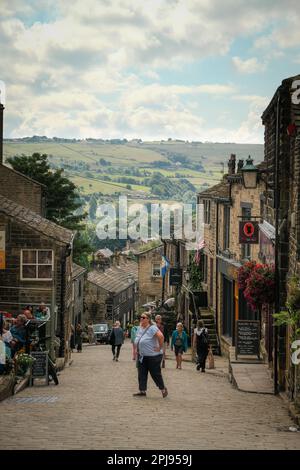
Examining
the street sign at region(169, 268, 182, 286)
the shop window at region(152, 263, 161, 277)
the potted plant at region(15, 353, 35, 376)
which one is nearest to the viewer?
the potted plant at region(15, 353, 35, 376)

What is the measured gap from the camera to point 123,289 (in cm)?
7956

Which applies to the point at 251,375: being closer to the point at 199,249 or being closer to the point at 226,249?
the point at 226,249

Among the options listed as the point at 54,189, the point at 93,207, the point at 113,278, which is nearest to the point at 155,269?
the point at 113,278

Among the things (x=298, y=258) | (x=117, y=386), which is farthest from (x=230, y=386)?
(x=298, y=258)

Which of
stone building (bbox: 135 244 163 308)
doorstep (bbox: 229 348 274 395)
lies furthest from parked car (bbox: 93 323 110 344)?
doorstep (bbox: 229 348 274 395)

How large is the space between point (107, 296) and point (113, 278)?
309 inches

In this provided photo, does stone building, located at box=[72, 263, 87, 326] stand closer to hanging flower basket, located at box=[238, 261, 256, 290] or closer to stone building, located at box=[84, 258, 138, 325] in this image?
stone building, located at box=[84, 258, 138, 325]

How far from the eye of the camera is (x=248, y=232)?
2442cm

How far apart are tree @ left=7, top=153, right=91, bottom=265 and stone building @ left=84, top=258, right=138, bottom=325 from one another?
56.1 feet

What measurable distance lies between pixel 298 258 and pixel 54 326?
1577 cm

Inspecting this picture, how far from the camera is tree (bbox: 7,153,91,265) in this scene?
55094 millimetres

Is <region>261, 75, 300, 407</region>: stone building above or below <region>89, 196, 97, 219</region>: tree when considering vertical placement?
below
